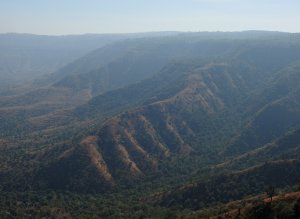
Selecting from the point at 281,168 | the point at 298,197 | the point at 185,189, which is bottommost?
the point at 185,189

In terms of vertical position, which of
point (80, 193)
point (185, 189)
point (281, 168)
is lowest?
point (80, 193)

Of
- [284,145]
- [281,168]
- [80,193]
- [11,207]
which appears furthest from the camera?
[284,145]

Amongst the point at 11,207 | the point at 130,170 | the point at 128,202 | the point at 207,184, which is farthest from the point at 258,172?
the point at 11,207

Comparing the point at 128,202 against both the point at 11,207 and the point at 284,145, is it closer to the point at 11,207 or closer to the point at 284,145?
the point at 11,207

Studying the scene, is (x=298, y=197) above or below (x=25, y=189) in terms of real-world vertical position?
above

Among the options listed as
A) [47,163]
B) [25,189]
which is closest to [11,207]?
[25,189]

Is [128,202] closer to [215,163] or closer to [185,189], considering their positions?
[185,189]

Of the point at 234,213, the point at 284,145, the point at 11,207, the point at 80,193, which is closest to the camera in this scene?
the point at 234,213

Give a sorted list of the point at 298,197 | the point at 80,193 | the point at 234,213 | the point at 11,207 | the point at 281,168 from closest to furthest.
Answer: the point at 298,197, the point at 234,213, the point at 281,168, the point at 11,207, the point at 80,193

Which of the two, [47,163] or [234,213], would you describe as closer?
[234,213]
